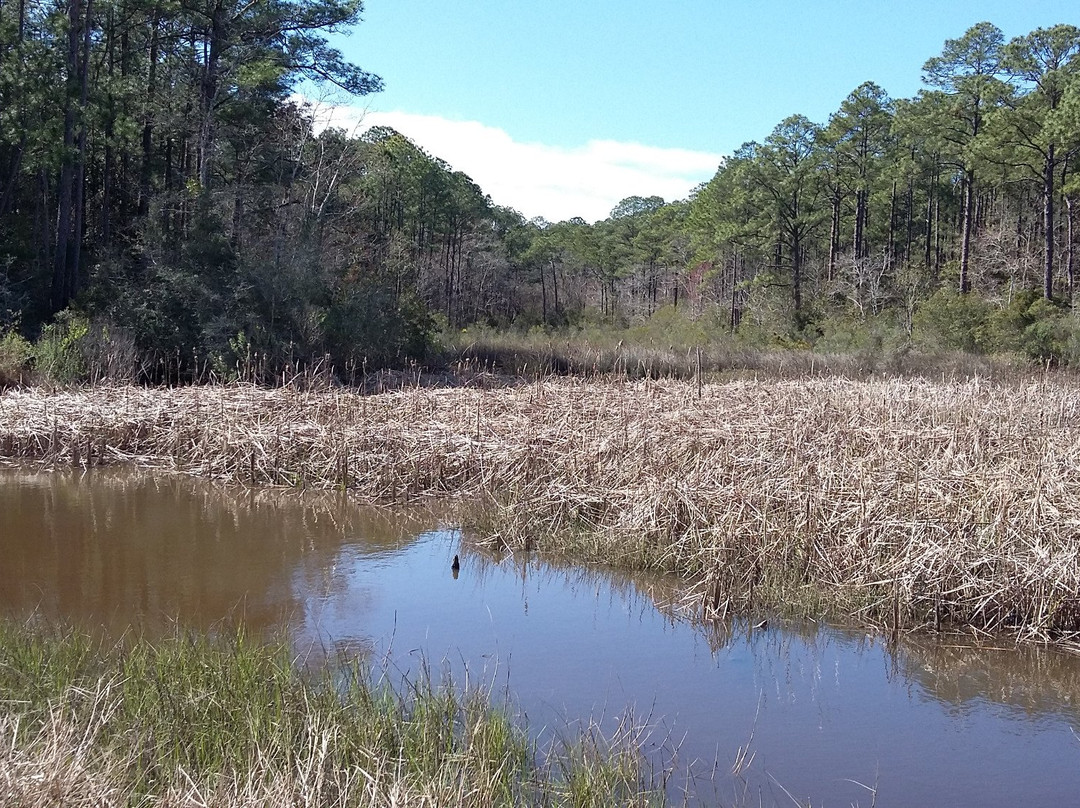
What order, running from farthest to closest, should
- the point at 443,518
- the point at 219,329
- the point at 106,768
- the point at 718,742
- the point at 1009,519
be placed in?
the point at 219,329, the point at 443,518, the point at 1009,519, the point at 718,742, the point at 106,768

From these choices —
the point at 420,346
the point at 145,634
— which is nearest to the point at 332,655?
the point at 145,634

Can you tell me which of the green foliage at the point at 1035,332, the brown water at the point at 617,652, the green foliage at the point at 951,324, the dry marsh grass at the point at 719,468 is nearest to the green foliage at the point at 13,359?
the dry marsh grass at the point at 719,468

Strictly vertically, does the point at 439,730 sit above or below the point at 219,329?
below

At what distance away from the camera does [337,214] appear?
2717 centimetres

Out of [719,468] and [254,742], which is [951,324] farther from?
[254,742]

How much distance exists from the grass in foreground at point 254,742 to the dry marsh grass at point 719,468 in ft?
9.54

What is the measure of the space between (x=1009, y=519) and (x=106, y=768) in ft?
19.6

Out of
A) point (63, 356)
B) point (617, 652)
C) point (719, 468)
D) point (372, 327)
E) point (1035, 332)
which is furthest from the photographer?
point (1035, 332)

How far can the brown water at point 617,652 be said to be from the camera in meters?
4.87

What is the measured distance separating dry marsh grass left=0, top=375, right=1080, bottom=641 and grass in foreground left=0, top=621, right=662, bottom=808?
9.54 ft

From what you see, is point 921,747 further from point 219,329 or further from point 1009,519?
point 219,329

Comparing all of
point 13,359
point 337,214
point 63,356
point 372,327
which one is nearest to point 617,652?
point 63,356

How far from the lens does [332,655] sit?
20.1 feet

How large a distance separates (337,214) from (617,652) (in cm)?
2260
